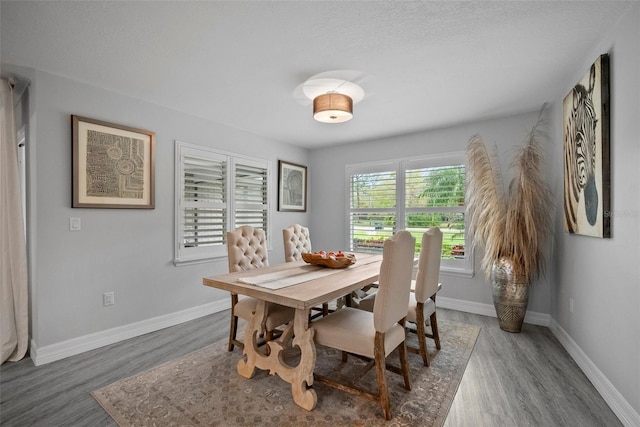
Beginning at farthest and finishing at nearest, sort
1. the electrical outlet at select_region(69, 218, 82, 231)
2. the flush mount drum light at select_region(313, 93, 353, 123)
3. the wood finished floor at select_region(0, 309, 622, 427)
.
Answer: the electrical outlet at select_region(69, 218, 82, 231) → the flush mount drum light at select_region(313, 93, 353, 123) → the wood finished floor at select_region(0, 309, 622, 427)

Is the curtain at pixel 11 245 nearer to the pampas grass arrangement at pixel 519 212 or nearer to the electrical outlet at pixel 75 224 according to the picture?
the electrical outlet at pixel 75 224

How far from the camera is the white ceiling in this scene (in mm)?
1725

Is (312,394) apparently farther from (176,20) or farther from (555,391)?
(176,20)

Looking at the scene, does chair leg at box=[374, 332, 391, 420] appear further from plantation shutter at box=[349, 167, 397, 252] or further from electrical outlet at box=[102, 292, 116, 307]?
plantation shutter at box=[349, 167, 397, 252]

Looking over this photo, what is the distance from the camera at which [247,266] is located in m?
2.79

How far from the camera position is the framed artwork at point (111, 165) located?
2637 mm

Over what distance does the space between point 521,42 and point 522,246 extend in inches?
74.0

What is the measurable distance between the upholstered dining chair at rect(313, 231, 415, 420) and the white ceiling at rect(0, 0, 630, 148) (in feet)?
4.31

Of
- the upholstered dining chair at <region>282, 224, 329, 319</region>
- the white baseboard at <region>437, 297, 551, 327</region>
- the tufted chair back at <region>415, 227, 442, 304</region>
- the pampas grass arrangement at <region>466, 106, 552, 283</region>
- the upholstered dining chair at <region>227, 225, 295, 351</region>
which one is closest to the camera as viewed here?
the tufted chair back at <region>415, 227, 442, 304</region>

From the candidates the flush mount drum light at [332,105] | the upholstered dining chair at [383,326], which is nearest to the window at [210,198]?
the flush mount drum light at [332,105]

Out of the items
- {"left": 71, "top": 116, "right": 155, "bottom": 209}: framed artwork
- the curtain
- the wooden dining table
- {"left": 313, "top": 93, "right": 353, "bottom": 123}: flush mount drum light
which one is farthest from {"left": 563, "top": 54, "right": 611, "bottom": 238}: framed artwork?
the curtain

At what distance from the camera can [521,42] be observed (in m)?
2.03

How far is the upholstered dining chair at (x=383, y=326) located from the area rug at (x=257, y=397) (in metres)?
0.12

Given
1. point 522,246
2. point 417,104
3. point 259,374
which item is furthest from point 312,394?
point 417,104
